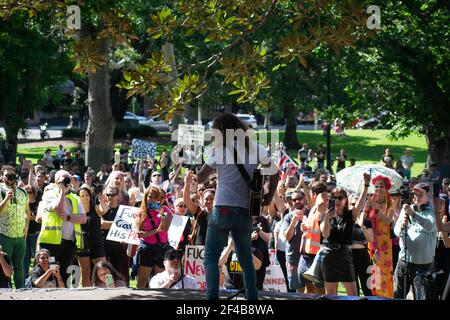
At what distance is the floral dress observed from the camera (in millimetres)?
11523

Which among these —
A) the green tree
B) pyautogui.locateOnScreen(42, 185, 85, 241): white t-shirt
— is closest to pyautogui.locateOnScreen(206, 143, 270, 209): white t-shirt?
pyautogui.locateOnScreen(42, 185, 85, 241): white t-shirt

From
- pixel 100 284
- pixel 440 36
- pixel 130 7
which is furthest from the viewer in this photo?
pixel 130 7

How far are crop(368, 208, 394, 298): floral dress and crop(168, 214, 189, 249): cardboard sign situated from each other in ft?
7.92

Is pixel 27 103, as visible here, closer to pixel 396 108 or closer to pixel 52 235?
pixel 396 108

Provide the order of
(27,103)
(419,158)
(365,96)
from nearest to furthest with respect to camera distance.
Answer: (365,96), (27,103), (419,158)

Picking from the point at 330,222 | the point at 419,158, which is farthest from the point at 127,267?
the point at 419,158

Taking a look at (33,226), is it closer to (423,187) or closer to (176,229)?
(176,229)

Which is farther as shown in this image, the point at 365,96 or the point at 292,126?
the point at 292,126

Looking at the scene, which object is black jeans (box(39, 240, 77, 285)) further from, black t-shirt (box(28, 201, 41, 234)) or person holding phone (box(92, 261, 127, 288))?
black t-shirt (box(28, 201, 41, 234))

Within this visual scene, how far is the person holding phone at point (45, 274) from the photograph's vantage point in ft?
36.8

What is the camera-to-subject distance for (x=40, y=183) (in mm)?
16297

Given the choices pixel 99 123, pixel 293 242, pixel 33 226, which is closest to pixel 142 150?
pixel 99 123

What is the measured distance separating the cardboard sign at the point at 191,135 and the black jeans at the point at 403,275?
8.66 meters
